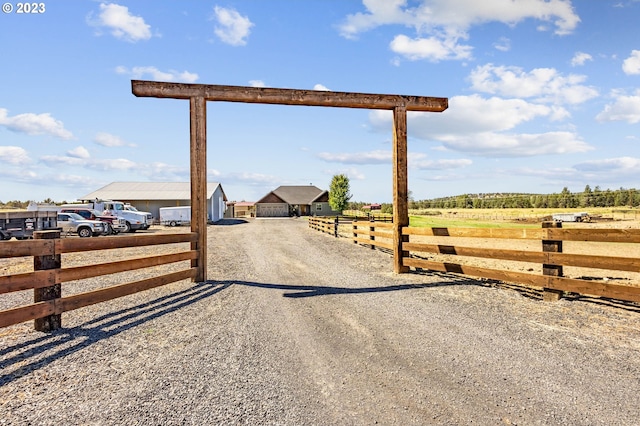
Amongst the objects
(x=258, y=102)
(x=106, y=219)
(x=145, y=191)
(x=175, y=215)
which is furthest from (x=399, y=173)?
(x=145, y=191)

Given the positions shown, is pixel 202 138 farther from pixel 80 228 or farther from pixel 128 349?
pixel 80 228

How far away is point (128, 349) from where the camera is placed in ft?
14.5

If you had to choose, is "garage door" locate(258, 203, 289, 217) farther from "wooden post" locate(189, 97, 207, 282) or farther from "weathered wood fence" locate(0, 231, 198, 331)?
"weathered wood fence" locate(0, 231, 198, 331)

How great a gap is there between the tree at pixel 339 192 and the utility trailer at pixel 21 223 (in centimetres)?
4846

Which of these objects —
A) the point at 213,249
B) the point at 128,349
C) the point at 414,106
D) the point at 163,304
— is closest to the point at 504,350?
the point at 128,349

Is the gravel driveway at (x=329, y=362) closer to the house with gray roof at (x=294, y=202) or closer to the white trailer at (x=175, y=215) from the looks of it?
the white trailer at (x=175, y=215)

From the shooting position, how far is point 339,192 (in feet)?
210

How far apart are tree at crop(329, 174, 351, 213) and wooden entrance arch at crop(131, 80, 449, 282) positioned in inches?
2131

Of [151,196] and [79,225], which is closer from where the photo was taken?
[79,225]

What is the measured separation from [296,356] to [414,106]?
7573 mm

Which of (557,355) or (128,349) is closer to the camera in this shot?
(557,355)

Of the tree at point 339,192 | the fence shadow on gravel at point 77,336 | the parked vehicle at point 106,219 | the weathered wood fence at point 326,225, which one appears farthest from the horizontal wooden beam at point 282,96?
the tree at point 339,192

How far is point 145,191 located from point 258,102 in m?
39.7

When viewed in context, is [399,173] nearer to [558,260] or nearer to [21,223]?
[558,260]
